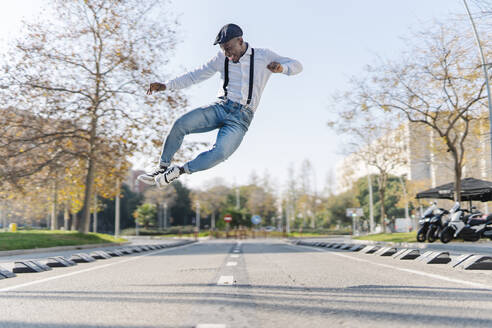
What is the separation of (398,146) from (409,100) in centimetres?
1033

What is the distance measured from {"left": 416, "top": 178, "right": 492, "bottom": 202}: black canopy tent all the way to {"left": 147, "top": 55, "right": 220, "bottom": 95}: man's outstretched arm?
1609 centimetres

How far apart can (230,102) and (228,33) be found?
715 mm

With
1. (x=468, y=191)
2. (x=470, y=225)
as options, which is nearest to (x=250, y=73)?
(x=470, y=225)

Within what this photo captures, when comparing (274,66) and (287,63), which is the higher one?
(287,63)

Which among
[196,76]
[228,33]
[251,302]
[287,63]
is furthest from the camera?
[196,76]

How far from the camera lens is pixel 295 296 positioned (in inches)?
141

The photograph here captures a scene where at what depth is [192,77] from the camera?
17.0ft

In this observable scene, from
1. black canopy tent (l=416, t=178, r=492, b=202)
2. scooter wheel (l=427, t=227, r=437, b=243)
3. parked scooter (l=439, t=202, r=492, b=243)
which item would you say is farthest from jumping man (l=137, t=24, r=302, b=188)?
black canopy tent (l=416, t=178, r=492, b=202)

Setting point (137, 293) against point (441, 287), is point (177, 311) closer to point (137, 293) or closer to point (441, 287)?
point (137, 293)

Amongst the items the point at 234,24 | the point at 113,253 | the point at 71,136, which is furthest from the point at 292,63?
the point at 71,136

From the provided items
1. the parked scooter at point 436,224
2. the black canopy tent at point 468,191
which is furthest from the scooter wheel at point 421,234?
the black canopy tent at point 468,191

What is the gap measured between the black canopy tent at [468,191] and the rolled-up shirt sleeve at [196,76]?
52.8 feet

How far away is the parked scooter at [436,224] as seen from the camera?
1631 cm

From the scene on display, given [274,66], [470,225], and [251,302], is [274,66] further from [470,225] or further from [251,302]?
[470,225]
